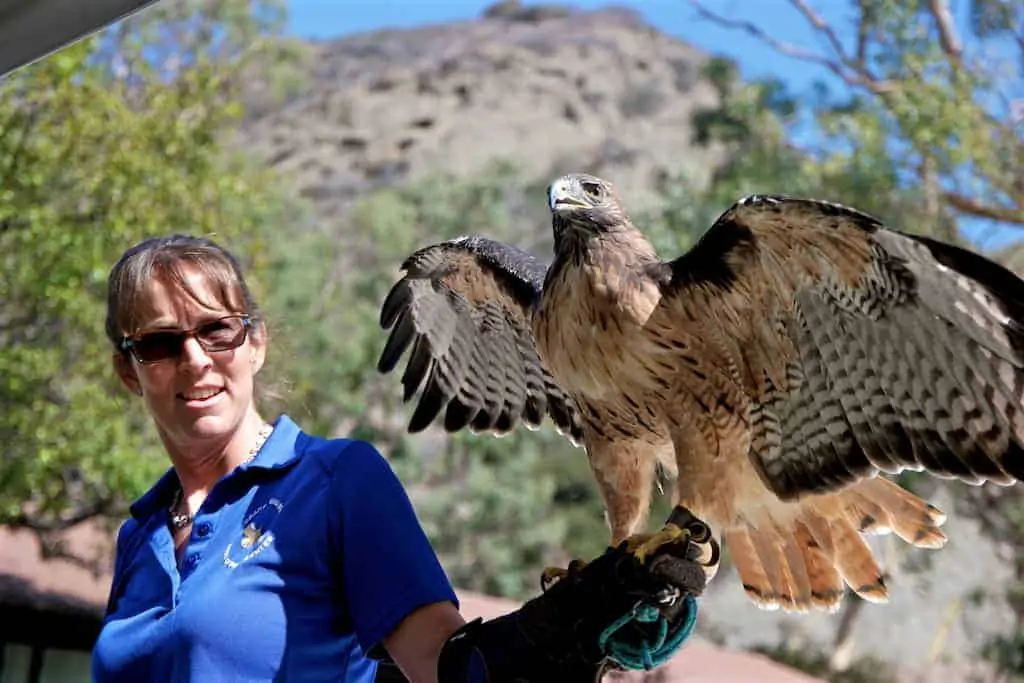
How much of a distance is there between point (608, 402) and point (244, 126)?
38355mm

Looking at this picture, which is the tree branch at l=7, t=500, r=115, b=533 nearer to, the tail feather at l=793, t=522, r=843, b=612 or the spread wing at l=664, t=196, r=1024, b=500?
the tail feather at l=793, t=522, r=843, b=612

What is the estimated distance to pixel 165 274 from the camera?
7.31ft

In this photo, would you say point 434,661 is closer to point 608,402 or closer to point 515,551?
point 608,402

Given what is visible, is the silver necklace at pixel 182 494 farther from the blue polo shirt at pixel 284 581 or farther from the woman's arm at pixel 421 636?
the woman's arm at pixel 421 636

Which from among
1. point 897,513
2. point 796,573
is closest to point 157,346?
point 796,573

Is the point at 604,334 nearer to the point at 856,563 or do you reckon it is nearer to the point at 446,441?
the point at 856,563

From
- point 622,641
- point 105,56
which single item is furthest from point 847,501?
point 105,56

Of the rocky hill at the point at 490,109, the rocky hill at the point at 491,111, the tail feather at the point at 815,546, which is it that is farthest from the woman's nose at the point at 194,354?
the rocky hill at the point at 491,111

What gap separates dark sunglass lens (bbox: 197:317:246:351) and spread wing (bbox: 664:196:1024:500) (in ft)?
2.86

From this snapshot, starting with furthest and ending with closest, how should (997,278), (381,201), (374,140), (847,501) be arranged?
(374,140)
(381,201)
(847,501)
(997,278)

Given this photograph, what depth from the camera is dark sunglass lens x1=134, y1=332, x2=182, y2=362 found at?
222 centimetres

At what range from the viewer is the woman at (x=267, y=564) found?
1.99 metres

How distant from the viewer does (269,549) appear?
2084 millimetres

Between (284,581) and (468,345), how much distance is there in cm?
129
